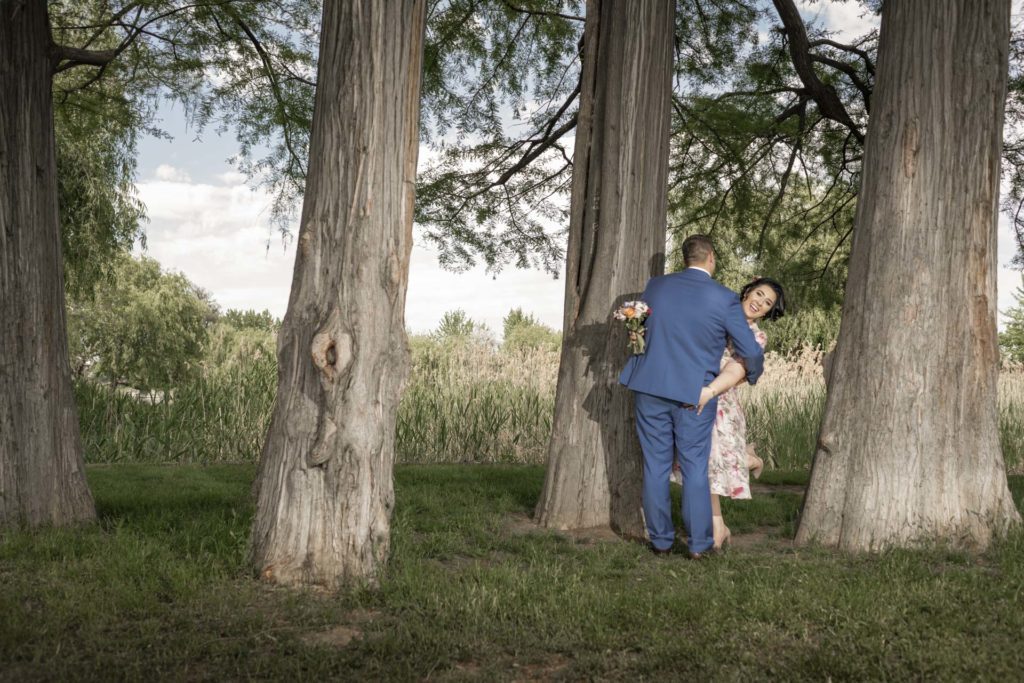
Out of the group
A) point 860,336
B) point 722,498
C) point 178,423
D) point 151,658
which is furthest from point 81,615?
point 178,423

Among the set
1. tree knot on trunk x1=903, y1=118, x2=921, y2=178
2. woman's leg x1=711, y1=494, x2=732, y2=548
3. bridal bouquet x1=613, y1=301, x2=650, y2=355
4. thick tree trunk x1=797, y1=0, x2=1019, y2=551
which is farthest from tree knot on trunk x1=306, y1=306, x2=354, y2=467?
tree knot on trunk x1=903, y1=118, x2=921, y2=178

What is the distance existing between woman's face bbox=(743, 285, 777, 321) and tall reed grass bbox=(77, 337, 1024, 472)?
542 cm

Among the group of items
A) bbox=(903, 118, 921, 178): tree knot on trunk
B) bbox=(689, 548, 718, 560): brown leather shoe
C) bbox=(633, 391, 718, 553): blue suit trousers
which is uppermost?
bbox=(903, 118, 921, 178): tree knot on trunk

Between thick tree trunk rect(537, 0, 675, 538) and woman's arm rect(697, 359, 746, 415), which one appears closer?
woman's arm rect(697, 359, 746, 415)

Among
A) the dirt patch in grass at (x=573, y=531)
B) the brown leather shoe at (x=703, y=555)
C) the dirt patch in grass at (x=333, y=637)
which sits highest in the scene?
the brown leather shoe at (x=703, y=555)

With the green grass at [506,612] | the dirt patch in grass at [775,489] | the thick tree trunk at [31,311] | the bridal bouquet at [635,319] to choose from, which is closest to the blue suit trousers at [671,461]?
the green grass at [506,612]

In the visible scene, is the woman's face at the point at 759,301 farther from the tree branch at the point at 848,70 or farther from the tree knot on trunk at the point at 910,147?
the tree branch at the point at 848,70

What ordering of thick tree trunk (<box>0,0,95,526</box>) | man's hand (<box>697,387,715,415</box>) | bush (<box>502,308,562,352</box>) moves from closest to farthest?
1. man's hand (<box>697,387,715,415</box>)
2. thick tree trunk (<box>0,0,95,526</box>)
3. bush (<box>502,308,562,352</box>)

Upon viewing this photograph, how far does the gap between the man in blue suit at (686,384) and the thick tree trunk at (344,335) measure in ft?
6.07

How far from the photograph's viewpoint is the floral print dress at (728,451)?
679 cm

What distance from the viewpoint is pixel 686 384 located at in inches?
253

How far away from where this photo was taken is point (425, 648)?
14.8 feet

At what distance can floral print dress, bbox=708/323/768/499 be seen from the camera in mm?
6785

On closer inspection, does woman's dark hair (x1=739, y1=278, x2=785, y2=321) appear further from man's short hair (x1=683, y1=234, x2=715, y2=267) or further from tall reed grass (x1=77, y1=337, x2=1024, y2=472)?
tall reed grass (x1=77, y1=337, x2=1024, y2=472)
